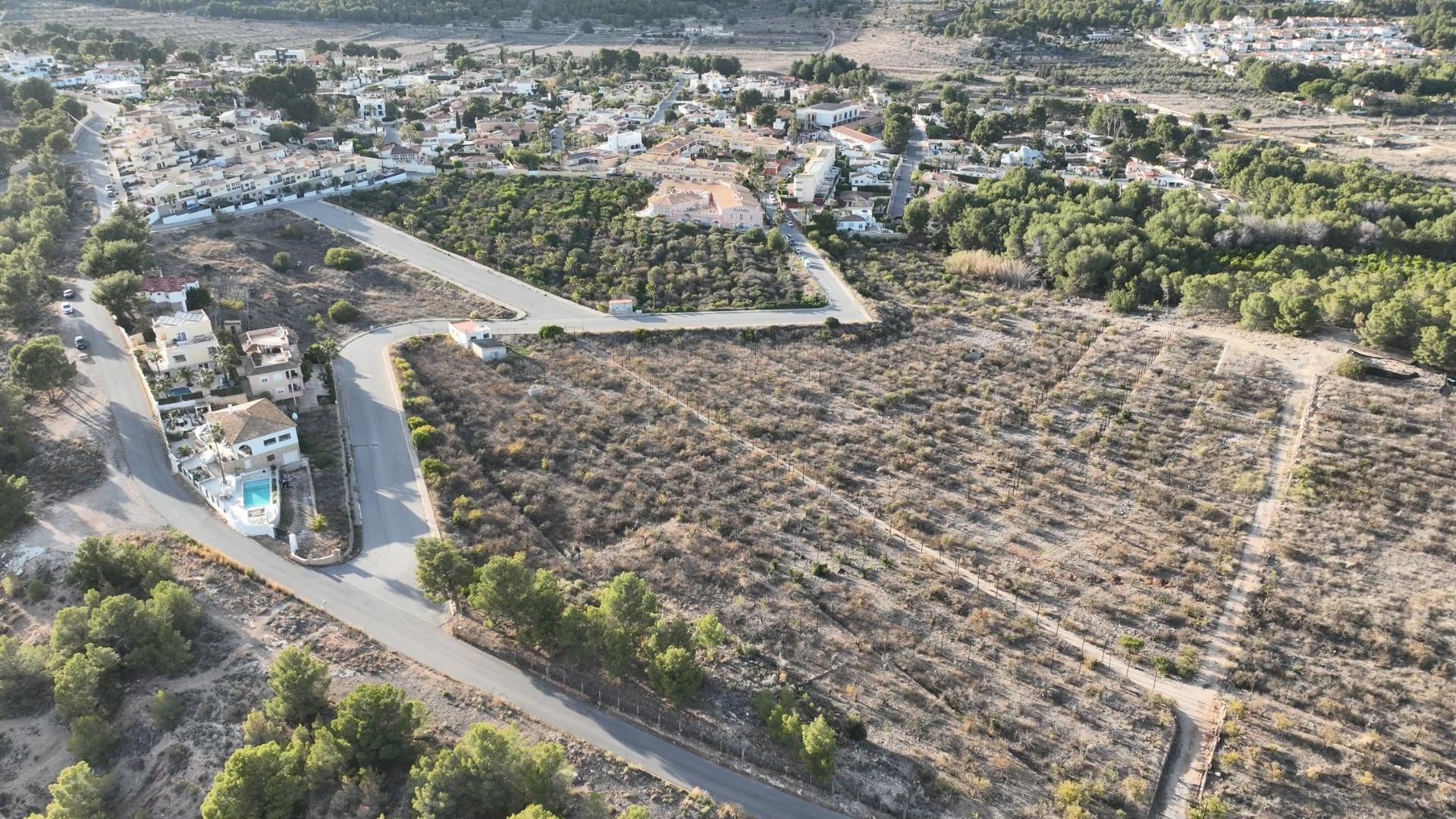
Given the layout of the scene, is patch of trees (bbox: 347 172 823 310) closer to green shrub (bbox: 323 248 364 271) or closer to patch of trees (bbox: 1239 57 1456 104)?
green shrub (bbox: 323 248 364 271)

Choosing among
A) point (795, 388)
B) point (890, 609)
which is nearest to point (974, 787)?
point (890, 609)

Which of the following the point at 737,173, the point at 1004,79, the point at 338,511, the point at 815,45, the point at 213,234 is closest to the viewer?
the point at 338,511

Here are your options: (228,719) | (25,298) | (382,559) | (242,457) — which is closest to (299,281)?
(25,298)

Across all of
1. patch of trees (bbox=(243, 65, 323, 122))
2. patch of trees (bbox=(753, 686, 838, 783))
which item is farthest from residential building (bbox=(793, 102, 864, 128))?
patch of trees (bbox=(753, 686, 838, 783))

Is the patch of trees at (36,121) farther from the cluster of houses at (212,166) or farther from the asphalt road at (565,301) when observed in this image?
the asphalt road at (565,301)

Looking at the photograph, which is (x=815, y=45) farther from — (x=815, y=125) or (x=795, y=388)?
(x=795, y=388)

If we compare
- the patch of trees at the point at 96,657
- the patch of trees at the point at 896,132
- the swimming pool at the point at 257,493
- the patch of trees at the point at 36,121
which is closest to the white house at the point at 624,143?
the patch of trees at the point at 896,132
